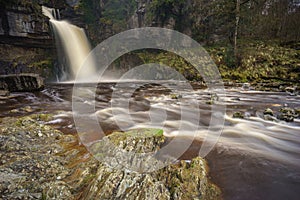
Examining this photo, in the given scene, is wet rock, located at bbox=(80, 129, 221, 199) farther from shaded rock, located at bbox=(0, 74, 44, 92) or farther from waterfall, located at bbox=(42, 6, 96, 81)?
waterfall, located at bbox=(42, 6, 96, 81)

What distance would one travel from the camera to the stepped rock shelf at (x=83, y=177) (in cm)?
181

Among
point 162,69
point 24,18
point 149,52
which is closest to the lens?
point 24,18

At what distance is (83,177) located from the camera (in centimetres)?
217

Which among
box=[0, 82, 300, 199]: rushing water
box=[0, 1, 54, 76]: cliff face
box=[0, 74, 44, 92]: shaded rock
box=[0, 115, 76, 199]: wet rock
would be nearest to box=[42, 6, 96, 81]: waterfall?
box=[0, 1, 54, 76]: cliff face

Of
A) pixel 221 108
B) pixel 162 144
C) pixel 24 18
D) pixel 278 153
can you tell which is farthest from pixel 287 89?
pixel 24 18

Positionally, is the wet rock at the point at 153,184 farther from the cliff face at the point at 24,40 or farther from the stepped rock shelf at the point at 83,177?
the cliff face at the point at 24,40

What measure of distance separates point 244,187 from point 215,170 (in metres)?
0.45

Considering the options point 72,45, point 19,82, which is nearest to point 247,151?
point 19,82

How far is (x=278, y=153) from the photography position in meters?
3.03

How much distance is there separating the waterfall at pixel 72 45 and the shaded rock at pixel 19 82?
27.8 feet

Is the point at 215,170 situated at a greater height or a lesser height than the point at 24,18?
lesser

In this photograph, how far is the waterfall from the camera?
58.0 ft

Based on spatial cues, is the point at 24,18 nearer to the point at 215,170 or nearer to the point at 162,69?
the point at 162,69

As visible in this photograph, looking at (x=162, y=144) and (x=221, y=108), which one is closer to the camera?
(x=162, y=144)
